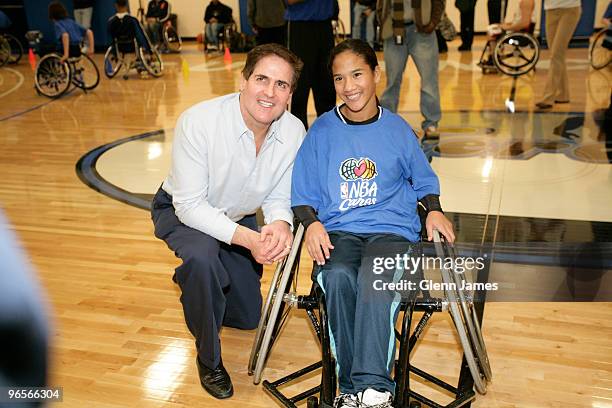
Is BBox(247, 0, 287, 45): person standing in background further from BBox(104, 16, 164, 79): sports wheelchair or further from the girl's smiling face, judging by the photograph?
BBox(104, 16, 164, 79): sports wheelchair

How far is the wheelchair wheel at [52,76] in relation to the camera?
300 inches

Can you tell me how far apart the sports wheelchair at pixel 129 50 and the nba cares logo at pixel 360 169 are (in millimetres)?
7530

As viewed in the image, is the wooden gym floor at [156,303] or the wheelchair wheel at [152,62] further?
the wheelchair wheel at [152,62]

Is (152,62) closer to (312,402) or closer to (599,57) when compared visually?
(599,57)

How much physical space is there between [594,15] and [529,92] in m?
5.93

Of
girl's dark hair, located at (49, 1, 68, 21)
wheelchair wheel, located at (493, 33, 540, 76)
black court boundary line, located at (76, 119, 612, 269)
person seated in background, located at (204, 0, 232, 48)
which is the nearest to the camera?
black court boundary line, located at (76, 119, 612, 269)

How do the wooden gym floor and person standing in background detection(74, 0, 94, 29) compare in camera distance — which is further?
person standing in background detection(74, 0, 94, 29)

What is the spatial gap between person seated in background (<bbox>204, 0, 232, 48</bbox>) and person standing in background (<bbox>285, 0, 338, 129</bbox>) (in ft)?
30.1

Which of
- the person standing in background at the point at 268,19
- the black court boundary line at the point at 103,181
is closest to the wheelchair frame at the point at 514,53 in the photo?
the person standing in background at the point at 268,19

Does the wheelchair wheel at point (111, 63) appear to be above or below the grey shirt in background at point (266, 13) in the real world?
below

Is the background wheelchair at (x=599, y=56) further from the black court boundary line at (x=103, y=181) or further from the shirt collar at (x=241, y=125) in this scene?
the shirt collar at (x=241, y=125)

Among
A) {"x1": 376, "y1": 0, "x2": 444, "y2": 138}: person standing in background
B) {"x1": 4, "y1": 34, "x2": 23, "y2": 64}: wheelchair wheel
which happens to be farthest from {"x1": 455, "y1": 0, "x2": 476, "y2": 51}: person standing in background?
{"x1": 4, "y1": 34, "x2": 23, "y2": 64}: wheelchair wheel

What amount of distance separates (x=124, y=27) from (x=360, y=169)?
760cm

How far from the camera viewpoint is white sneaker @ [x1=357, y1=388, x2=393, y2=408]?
1.59m
